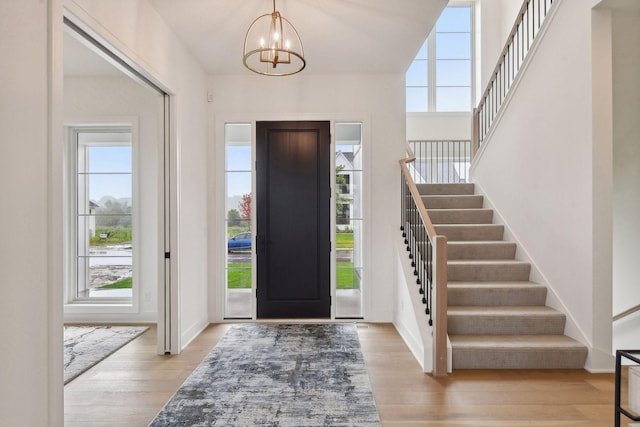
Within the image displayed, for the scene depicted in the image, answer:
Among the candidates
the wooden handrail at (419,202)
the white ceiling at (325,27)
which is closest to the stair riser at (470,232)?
the wooden handrail at (419,202)

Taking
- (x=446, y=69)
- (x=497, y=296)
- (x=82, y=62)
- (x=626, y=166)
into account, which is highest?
(x=446, y=69)

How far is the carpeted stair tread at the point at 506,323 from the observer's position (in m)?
3.32

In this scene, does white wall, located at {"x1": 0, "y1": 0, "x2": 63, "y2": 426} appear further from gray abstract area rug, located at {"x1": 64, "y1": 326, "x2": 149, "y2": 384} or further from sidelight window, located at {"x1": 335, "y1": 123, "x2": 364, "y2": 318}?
sidelight window, located at {"x1": 335, "y1": 123, "x2": 364, "y2": 318}

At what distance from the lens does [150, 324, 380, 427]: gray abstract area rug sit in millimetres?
2346

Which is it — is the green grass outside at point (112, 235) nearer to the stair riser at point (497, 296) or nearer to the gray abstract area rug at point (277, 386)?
the gray abstract area rug at point (277, 386)

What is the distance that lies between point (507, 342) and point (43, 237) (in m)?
3.31

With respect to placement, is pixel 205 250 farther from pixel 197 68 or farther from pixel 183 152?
pixel 197 68

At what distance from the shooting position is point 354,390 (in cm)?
271

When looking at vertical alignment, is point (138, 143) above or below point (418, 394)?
above

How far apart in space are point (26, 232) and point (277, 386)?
1.87 meters

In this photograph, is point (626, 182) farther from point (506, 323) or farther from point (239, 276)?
point (239, 276)

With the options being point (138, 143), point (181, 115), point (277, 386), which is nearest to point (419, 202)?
point (277, 386)

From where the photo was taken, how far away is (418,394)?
106 inches

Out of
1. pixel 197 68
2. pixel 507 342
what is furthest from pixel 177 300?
pixel 507 342
